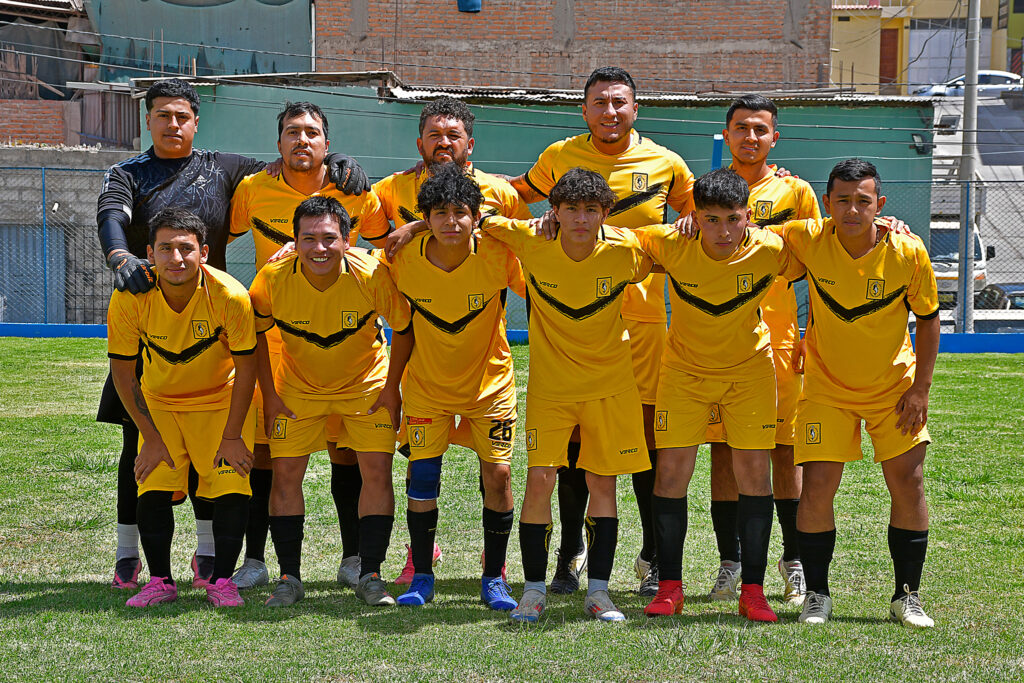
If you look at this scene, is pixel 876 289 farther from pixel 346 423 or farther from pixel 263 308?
pixel 263 308

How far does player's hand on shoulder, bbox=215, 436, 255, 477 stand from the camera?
177 inches

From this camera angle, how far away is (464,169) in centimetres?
491

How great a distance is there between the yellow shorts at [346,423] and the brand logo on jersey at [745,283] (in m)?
1.71

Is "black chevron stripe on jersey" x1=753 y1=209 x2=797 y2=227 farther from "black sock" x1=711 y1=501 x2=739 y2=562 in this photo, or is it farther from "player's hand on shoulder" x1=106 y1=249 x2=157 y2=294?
"player's hand on shoulder" x1=106 y1=249 x2=157 y2=294

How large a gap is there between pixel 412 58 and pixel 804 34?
8544 millimetres

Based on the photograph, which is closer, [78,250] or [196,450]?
[196,450]

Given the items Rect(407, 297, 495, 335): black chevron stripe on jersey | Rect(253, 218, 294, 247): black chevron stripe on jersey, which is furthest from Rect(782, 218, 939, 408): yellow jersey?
Rect(253, 218, 294, 247): black chevron stripe on jersey

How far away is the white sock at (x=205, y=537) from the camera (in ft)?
15.8

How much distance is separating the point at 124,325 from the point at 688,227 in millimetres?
2591

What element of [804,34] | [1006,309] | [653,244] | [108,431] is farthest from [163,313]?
[804,34]

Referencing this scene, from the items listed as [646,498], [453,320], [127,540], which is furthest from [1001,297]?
[127,540]

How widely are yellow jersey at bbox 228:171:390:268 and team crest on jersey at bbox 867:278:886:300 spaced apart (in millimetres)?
2387

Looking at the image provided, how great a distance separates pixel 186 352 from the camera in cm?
454

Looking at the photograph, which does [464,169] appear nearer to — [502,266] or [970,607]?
[502,266]
